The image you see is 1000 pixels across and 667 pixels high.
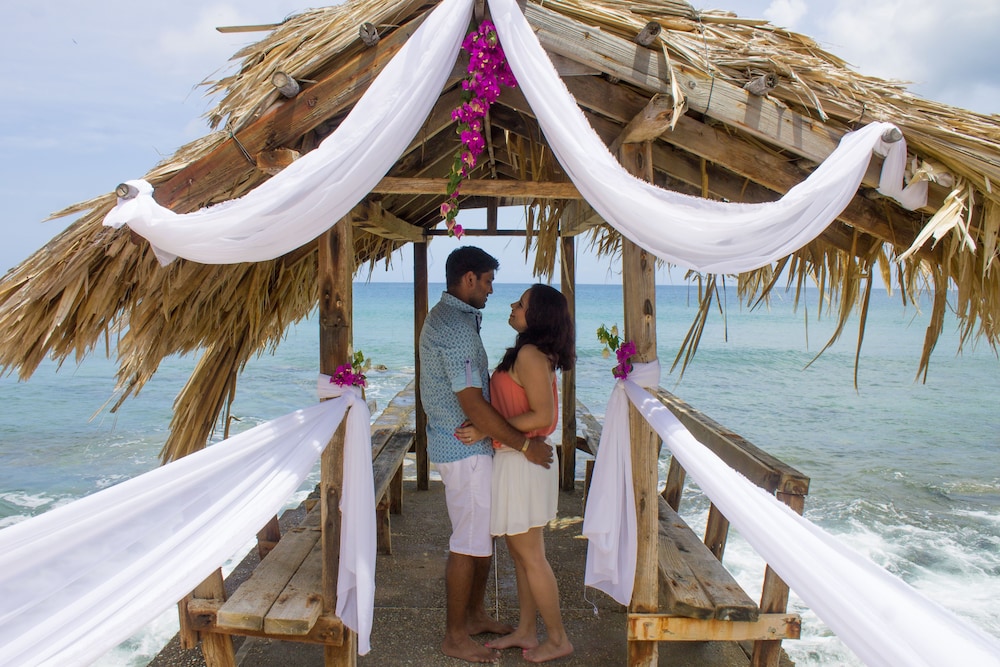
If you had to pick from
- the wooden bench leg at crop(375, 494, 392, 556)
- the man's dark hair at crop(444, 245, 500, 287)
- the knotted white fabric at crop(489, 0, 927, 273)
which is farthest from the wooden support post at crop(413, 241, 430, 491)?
the knotted white fabric at crop(489, 0, 927, 273)

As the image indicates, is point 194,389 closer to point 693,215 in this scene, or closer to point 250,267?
point 250,267

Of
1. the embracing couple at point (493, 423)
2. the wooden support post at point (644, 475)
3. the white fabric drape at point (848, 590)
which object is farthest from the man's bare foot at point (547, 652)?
the white fabric drape at point (848, 590)

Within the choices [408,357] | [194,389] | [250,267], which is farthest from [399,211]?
[408,357]

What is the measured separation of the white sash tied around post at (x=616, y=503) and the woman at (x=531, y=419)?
0.20 m

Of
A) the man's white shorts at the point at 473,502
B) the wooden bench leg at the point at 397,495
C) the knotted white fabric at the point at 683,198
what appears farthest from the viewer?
the wooden bench leg at the point at 397,495

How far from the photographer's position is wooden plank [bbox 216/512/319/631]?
2566 millimetres

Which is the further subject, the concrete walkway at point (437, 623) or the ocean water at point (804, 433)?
the ocean water at point (804, 433)

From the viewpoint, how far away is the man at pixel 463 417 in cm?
286

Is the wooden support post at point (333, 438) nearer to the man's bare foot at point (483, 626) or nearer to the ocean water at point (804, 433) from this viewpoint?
the man's bare foot at point (483, 626)

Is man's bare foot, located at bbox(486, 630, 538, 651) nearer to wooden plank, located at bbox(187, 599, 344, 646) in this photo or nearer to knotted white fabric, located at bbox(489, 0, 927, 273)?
A: wooden plank, located at bbox(187, 599, 344, 646)

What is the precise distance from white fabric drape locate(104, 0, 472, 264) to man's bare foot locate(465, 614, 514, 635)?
1.93 m

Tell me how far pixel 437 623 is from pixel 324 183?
2.32m

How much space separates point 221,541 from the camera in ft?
6.75

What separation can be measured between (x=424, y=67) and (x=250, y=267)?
1564 mm
